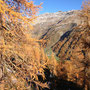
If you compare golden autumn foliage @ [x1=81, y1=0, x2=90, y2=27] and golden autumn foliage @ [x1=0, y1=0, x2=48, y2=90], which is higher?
golden autumn foliage @ [x1=81, y1=0, x2=90, y2=27]

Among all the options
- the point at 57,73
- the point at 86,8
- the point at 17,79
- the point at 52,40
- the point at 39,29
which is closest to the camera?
the point at 17,79

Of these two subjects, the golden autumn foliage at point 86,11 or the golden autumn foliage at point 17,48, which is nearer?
the golden autumn foliage at point 17,48

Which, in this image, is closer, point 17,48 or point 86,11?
point 17,48

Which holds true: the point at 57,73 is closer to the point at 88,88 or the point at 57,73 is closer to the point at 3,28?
the point at 88,88

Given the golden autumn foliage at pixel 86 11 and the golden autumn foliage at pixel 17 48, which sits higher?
the golden autumn foliage at pixel 86 11

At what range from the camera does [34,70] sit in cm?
334

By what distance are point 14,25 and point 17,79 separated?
6.32 feet

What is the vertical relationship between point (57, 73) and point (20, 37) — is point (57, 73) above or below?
below

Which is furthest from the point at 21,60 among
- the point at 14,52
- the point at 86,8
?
the point at 86,8

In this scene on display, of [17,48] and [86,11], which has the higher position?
[86,11]

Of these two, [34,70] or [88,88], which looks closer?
[34,70]

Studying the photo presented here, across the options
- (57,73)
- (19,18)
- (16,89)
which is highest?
(19,18)

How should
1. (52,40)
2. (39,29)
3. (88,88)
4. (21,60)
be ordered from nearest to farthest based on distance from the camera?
(21,60) → (88,88) → (52,40) → (39,29)

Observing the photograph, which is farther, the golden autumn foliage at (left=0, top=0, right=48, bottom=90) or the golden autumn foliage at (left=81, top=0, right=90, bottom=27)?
the golden autumn foliage at (left=81, top=0, right=90, bottom=27)
